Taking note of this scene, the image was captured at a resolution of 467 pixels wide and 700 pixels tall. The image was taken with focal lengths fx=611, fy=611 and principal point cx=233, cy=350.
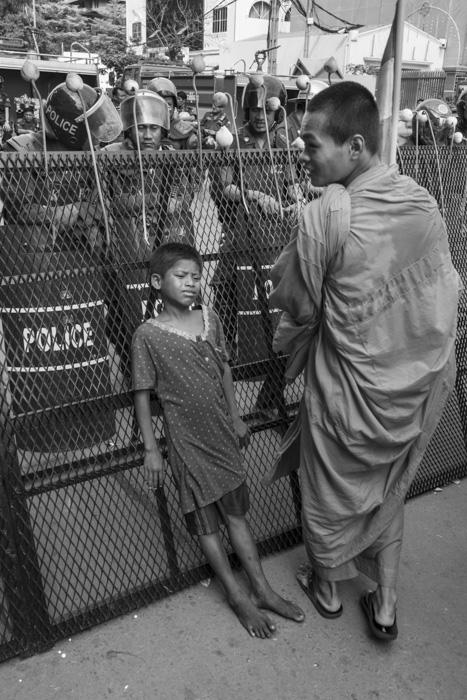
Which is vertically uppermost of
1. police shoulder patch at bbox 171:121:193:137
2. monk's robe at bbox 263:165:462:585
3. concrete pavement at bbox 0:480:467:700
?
police shoulder patch at bbox 171:121:193:137

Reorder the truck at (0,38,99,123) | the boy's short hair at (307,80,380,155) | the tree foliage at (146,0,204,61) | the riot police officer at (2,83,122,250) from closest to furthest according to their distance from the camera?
1. the boy's short hair at (307,80,380,155)
2. the riot police officer at (2,83,122,250)
3. the truck at (0,38,99,123)
4. the tree foliage at (146,0,204,61)

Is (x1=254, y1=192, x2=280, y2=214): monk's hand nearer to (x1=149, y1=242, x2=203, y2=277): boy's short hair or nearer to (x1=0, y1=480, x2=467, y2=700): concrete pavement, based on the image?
(x1=149, y1=242, x2=203, y2=277): boy's short hair

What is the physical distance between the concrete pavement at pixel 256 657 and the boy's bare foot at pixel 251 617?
3 centimetres

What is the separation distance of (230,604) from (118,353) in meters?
1.08

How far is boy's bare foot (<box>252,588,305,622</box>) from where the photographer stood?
237 centimetres

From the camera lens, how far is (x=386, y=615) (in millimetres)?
2283

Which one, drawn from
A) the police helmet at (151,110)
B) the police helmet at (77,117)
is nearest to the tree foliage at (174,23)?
the police helmet at (151,110)

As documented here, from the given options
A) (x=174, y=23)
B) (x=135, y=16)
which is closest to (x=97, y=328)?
(x=174, y=23)

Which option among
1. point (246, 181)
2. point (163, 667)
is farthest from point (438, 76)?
point (163, 667)

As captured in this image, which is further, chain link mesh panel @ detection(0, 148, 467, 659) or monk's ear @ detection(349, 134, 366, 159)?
chain link mesh panel @ detection(0, 148, 467, 659)

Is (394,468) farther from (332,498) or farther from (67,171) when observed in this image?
(67,171)

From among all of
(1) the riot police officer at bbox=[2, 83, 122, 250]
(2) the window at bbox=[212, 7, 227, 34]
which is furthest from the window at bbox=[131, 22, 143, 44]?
(1) the riot police officer at bbox=[2, 83, 122, 250]

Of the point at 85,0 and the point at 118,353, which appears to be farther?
the point at 85,0

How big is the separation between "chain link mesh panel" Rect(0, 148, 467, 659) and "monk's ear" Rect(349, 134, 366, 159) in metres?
0.72
